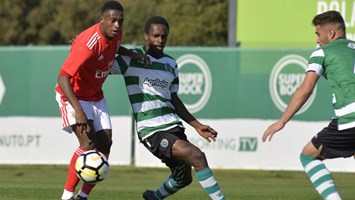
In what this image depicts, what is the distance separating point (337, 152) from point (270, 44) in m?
10.6

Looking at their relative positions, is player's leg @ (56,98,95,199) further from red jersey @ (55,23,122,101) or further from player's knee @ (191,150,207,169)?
player's knee @ (191,150,207,169)

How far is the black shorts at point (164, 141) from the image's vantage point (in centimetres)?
1057

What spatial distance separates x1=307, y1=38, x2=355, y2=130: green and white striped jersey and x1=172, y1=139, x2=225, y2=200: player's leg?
1.50 metres

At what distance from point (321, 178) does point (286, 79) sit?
10.0 m

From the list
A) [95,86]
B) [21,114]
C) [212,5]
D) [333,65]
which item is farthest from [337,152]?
[212,5]

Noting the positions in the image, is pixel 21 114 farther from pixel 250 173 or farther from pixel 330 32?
pixel 330 32

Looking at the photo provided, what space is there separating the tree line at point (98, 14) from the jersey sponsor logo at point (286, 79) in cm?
1421

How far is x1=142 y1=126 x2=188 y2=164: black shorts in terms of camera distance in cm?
1057

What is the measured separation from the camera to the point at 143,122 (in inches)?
426

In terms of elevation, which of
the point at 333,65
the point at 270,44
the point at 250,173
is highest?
the point at 333,65

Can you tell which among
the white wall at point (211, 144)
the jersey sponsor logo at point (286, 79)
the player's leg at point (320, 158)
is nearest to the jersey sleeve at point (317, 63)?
the player's leg at point (320, 158)

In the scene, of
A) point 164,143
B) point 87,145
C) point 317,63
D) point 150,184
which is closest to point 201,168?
point 164,143

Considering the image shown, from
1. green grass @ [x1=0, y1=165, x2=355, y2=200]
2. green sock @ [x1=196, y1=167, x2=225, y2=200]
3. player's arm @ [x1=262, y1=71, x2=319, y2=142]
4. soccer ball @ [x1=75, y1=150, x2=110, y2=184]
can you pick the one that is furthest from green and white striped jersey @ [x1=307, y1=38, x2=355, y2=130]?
green grass @ [x1=0, y1=165, x2=355, y2=200]

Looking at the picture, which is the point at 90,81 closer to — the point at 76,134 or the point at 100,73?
the point at 100,73
